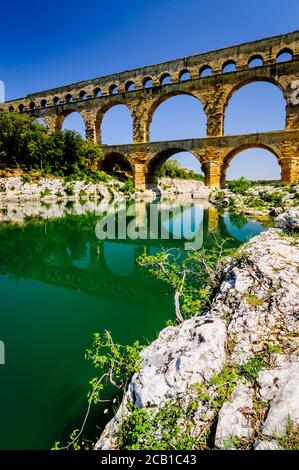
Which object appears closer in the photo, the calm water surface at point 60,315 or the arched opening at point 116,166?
the calm water surface at point 60,315

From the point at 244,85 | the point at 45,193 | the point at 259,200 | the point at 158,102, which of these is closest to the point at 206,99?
the point at 244,85

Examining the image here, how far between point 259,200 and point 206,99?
11.3 metres

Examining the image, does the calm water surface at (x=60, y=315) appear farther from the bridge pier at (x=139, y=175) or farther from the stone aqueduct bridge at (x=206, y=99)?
the bridge pier at (x=139, y=175)

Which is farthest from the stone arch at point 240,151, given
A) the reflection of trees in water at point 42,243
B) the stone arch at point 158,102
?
the reflection of trees in water at point 42,243

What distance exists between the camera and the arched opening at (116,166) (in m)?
28.8

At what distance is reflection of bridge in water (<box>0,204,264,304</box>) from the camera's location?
5.90m

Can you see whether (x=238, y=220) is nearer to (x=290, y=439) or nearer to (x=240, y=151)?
(x=240, y=151)

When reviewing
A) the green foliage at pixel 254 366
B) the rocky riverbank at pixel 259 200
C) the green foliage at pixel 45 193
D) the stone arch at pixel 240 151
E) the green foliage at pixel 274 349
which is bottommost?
the green foliage at pixel 254 366

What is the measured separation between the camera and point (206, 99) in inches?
919

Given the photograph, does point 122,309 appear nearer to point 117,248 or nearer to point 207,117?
point 117,248

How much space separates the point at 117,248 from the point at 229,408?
7.06 m

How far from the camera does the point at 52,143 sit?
23.9m

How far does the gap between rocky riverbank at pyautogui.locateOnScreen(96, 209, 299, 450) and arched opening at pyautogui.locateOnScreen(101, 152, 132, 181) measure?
86.6ft

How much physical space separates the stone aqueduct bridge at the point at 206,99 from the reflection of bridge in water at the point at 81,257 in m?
11.4
